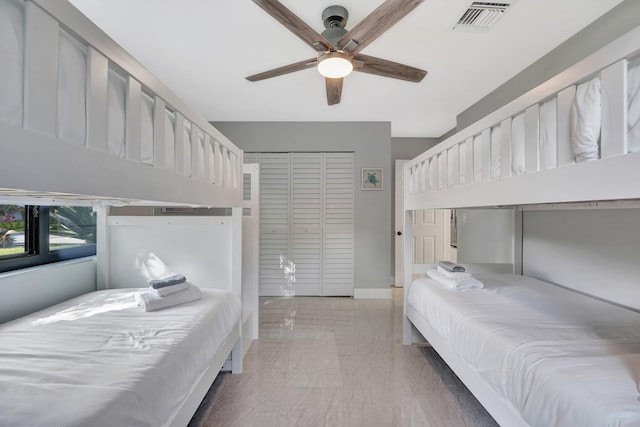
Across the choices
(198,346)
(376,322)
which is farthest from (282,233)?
(198,346)

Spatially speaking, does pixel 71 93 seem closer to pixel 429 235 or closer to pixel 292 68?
pixel 292 68

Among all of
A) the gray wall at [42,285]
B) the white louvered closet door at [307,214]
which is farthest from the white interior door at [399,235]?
the gray wall at [42,285]

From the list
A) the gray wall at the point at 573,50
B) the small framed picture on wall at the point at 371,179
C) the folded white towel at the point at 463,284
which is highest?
the gray wall at the point at 573,50

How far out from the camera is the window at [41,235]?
1.97m

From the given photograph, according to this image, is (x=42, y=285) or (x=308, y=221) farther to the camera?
(x=308, y=221)

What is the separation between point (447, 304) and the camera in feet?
5.93

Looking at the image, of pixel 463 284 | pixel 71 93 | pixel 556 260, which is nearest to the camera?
pixel 71 93

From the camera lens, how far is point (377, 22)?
1507 millimetres

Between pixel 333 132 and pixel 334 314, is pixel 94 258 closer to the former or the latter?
pixel 334 314

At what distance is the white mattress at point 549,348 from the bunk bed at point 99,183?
1236 millimetres

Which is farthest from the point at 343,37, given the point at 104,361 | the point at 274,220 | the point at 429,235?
the point at 429,235

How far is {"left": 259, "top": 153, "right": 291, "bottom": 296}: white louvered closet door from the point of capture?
4.03 metres

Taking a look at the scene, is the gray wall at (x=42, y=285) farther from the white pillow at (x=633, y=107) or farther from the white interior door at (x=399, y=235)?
the white interior door at (x=399, y=235)

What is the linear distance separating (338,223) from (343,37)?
2630 millimetres
